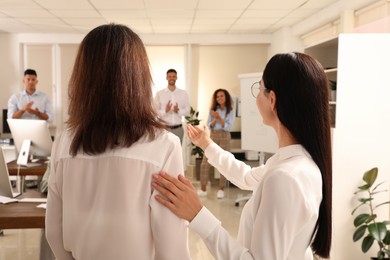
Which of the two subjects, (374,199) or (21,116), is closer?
(374,199)

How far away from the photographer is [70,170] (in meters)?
1.04

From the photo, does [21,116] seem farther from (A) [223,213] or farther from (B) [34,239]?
(A) [223,213]

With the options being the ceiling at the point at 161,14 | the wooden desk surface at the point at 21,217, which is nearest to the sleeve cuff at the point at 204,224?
the wooden desk surface at the point at 21,217

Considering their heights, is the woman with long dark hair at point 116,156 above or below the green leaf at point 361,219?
above

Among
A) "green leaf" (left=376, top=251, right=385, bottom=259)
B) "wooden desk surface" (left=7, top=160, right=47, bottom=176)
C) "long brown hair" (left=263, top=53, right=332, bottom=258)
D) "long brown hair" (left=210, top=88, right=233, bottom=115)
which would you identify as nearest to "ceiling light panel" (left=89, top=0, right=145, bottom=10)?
"long brown hair" (left=210, top=88, right=233, bottom=115)

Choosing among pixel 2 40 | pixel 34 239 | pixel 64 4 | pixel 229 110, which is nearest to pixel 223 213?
pixel 229 110

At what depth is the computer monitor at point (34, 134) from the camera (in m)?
2.99

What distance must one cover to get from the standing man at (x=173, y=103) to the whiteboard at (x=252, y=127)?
4.53 feet

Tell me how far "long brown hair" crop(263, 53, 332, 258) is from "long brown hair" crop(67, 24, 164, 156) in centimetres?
36

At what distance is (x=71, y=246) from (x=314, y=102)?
0.84m

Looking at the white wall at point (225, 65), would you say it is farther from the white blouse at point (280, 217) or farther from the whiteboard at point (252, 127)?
the white blouse at point (280, 217)

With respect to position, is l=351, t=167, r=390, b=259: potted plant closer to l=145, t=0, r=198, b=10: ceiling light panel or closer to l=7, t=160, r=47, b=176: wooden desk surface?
l=7, t=160, r=47, b=176: wooden desk surface

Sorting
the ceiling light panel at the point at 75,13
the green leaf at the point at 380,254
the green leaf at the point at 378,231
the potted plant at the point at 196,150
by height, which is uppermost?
the ceiling light panel at the point at 75,13

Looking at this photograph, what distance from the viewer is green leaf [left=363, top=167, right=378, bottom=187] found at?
2771 mm
